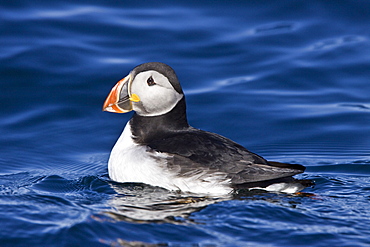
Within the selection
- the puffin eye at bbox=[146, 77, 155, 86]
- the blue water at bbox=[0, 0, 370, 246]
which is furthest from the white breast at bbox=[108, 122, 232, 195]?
the puffin eye at bbox=[146, 77, 155, 86]

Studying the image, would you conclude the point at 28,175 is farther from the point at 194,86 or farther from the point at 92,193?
the point at 194,86

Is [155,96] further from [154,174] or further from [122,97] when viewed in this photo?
[154,174]

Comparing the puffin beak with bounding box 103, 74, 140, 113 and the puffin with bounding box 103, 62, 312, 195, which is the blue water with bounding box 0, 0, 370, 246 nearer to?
the puffin with bounding box 103, 62, 312, 195

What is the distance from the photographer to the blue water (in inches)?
198

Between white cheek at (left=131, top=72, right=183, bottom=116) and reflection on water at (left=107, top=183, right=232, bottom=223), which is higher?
white cheek at (left=131, top=72, right=183, bottom=116)

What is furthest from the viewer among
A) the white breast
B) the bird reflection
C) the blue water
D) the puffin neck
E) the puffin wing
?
the puffin neck

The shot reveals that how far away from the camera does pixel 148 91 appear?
6332mm

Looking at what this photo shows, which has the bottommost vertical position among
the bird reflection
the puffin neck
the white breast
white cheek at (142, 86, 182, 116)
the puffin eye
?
the bird reflection

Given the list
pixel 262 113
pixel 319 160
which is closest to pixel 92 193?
pixel 319 160

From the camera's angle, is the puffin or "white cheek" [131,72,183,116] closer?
the puffin

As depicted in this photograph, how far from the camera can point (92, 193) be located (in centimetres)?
616

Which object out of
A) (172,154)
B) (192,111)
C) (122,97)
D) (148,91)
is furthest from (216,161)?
(192,111)

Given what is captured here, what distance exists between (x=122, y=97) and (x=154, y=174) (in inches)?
40.0

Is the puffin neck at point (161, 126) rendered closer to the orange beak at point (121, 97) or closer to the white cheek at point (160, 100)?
the white cheek at point (160, 100)
